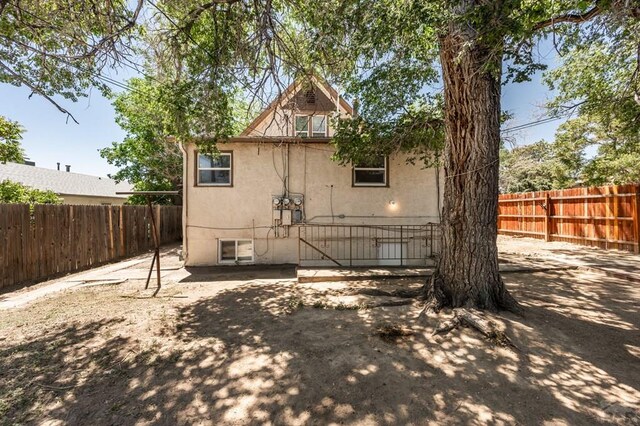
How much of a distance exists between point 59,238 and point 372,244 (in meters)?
8.55

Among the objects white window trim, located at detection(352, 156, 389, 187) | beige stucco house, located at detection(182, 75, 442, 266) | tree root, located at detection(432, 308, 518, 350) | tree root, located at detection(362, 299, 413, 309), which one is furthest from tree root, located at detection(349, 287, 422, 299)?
white window trim, located at detection(352, 156, 389, 187)

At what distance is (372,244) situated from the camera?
28.4 ft

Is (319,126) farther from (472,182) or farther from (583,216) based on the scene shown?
(583,216)

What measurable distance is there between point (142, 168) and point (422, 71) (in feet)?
53.0

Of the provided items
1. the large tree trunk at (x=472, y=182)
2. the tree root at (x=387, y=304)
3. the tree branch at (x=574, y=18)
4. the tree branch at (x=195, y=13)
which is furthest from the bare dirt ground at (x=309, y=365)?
the tree branch at (x=195, y=13)

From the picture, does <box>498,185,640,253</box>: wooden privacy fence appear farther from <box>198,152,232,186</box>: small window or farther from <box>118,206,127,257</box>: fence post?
<box>118,206,127,257</box>: fence post

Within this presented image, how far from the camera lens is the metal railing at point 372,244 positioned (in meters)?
8.57

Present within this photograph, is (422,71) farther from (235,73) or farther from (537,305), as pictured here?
(537,305)

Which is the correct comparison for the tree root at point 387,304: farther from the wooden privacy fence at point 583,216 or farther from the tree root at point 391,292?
the wooden privacy fence at point 583,216

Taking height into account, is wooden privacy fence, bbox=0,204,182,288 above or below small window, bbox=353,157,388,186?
below

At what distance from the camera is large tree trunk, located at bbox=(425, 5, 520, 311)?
420 centimetres

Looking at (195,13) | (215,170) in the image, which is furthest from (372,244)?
(195,13)

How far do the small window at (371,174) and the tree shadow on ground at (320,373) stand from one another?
493 cm

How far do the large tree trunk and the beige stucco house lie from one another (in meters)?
4.09
